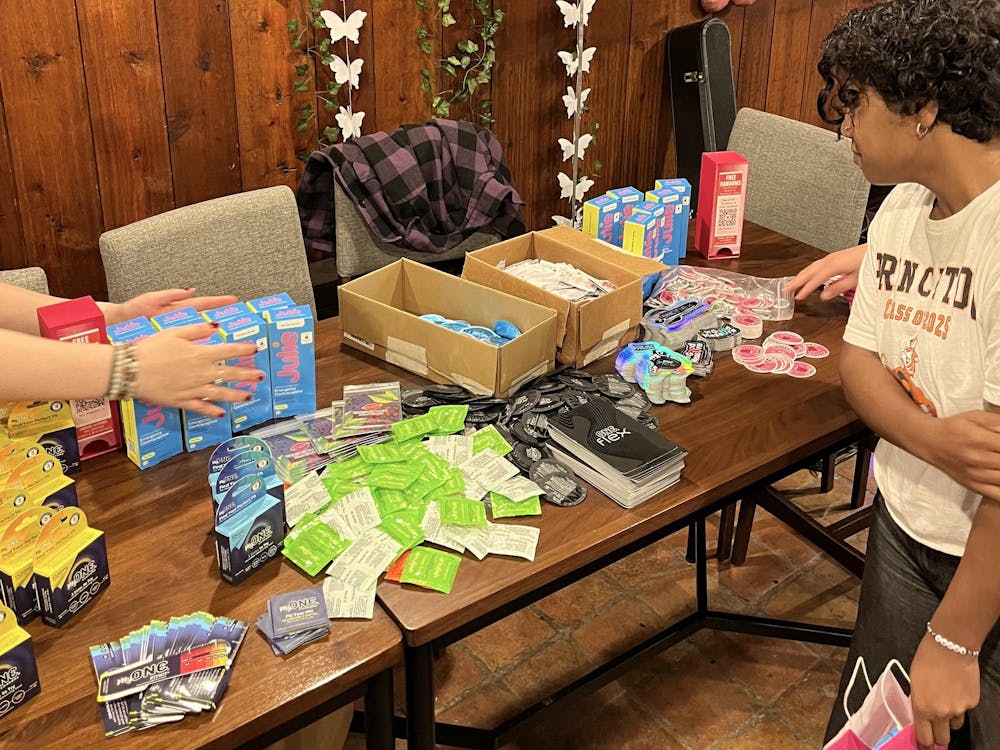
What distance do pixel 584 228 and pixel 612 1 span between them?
181 centimetres

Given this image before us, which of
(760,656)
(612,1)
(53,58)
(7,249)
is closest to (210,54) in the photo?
(53,58)

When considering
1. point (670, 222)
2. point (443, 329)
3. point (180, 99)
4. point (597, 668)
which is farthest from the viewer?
point (180, 99)

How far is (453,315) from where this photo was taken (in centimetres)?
206

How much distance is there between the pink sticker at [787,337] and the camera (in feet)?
6.87

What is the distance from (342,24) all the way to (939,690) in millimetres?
2581

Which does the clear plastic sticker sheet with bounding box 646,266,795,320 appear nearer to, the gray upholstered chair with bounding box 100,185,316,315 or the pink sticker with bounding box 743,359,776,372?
the pink sticker with bounding box 743,359,776,372

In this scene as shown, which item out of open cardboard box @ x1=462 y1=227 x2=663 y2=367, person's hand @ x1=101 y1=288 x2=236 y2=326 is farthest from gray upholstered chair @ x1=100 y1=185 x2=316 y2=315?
open cardboard box @ x1=462 y1=227 x2=663 y2=367

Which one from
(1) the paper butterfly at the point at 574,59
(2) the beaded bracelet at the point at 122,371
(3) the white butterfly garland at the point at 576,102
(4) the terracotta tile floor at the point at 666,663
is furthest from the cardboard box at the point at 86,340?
(1) the paper butterfly at the point at 574,59

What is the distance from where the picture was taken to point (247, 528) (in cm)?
137

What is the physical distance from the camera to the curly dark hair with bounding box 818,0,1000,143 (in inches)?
49.1

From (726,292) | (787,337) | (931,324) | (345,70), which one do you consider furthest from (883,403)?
(345,70)

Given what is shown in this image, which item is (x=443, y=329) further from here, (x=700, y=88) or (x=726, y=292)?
(x=700, y=88)

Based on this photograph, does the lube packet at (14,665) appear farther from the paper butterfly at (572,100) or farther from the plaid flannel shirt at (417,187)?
the paper butterfly at (572,100)

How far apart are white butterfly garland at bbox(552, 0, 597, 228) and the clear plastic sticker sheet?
1173 millimetres
